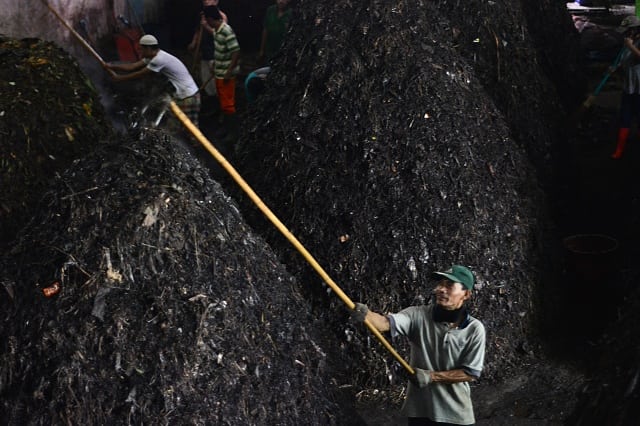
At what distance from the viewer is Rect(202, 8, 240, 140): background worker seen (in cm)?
1245

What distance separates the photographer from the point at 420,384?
18.3 ft

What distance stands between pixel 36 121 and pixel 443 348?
187 inches

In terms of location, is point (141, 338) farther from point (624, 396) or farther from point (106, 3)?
point (106, 3)

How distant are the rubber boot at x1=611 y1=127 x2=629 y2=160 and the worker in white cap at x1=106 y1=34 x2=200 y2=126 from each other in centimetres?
561

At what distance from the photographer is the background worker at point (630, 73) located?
10.9m

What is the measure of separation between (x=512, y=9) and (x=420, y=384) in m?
6.27

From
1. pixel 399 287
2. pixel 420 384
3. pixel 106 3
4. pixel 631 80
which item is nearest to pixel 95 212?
pixel 420 384

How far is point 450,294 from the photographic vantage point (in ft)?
17.7

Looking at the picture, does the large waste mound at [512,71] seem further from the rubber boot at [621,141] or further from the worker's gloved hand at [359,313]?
the worker's gloved hand at [359,313]

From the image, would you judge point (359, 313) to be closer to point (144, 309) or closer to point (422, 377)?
point (422, 377)

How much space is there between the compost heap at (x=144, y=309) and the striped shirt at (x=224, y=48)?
6893 mm

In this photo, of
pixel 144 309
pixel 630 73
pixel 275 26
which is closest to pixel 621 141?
pixel 630 73

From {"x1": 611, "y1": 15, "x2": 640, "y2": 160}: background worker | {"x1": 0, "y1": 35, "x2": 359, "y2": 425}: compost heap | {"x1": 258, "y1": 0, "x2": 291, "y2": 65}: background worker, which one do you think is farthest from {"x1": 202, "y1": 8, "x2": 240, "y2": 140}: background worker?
{"x1": 0, "y1": 35, "x2": 359, "y2": 425}: compost heap

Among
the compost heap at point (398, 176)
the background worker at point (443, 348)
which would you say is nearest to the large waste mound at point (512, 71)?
the compost heap at point (398, 176)
